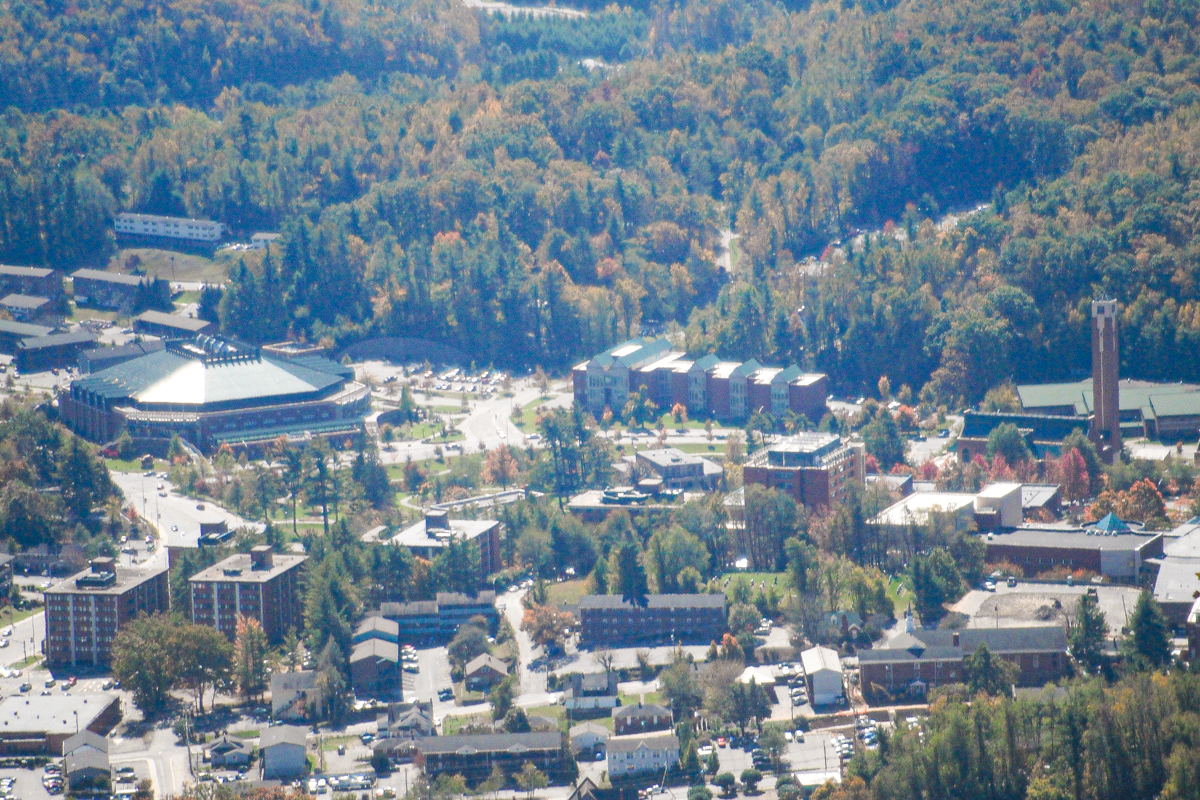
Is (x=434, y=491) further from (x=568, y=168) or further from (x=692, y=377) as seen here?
(x=568, y=168)

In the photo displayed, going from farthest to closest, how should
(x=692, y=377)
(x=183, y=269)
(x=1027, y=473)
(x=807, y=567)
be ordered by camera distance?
(x=183, y=269), (x=692, y=377), (x=1027, y=473), (x=807, y=567)

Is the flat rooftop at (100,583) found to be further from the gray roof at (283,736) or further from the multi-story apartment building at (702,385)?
the multi-story apartment building at (702,385)

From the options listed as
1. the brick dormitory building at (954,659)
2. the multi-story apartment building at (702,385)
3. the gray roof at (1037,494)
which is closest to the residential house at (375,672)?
the brick dormitory building at (954,659)

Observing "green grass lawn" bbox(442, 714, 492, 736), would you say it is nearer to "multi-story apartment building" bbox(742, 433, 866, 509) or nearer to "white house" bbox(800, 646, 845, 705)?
"white house" bbox(800, 646, 845, 705)

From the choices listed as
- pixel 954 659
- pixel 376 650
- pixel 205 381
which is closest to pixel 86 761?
pixel 376 650

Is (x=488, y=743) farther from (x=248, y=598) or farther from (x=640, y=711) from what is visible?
(x=248, y=598)

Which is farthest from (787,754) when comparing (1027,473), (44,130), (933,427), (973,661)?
(44,130)
